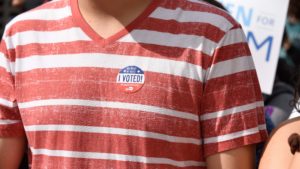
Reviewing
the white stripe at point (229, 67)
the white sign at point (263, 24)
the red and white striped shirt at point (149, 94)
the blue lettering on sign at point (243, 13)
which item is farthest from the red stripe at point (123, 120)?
the blue lettering on sign at point (243, 13)

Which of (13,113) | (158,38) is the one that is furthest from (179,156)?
(13,113)

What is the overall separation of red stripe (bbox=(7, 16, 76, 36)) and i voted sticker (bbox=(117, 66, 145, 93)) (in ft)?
0.65

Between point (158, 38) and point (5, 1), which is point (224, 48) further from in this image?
point (5, 1)

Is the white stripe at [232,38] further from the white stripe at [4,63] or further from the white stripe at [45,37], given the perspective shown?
the white stripe at [4,63]

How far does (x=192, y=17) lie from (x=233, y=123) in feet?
0.87

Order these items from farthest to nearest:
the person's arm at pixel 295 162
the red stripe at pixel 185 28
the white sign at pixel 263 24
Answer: the white sign at pixel 263 24
the red stripe at pixel 185 28
the person's arm at pixel 295 162

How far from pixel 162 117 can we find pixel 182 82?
90 millimetres

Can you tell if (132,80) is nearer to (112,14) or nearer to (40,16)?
(112,14)

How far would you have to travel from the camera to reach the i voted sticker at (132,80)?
5.39ft

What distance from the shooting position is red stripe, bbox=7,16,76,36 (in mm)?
1763

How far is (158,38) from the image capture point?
Answer: 1.68 metres

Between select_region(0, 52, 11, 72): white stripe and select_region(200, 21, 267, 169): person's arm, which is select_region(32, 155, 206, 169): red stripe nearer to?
select_region(200, 21, 267, 169): person's arm

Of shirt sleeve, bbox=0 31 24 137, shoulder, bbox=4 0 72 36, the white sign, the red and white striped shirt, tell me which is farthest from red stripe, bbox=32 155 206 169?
the white sign

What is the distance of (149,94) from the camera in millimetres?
1633
